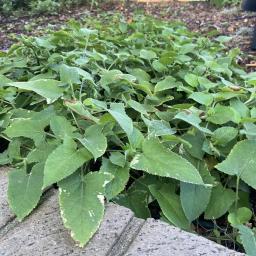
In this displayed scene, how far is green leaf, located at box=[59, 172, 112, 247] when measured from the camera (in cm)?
106

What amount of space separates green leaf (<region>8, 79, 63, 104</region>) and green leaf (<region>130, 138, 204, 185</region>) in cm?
39

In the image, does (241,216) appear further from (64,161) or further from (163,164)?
(64,161)

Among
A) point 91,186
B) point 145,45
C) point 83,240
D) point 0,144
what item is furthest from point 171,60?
point 83,240

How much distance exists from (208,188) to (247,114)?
16.8 inches

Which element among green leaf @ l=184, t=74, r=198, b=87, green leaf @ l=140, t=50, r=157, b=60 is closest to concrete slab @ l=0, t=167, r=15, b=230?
green leaf @ l=184, t=74, r=198, b=87

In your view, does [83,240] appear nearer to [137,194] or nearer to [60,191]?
[60,191]

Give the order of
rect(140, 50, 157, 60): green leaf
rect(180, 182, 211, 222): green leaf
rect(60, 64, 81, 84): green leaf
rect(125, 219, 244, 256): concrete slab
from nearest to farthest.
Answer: rect(125, 219, 244, 256): concrete slab, rect(180, 182, 211, 222): green leaf, rect(60, 64, 81, 84): green leaf, rect(140, 50, 157, 60): green leaf

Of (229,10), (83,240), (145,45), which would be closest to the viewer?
(83,240)

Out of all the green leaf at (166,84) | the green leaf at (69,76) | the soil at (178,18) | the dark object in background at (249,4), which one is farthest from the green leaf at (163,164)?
the dark object in background at (249,4)

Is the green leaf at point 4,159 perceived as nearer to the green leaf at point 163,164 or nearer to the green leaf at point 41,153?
the green leaf at point 41,153

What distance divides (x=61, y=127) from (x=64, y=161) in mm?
190

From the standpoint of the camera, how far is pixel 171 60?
211 cm

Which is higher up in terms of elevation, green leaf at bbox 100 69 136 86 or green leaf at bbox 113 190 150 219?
green leaf at bbox 100 69 136 86

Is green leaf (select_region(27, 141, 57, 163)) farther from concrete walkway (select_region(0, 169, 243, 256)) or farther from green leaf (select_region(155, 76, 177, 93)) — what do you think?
green leaf (select_region(155, 76, 177, 93))
